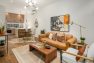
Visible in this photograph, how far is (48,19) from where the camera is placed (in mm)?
6719

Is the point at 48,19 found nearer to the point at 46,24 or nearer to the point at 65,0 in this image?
the point at 46,24

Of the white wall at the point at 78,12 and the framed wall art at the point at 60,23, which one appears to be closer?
the white wall at the point at 78,12

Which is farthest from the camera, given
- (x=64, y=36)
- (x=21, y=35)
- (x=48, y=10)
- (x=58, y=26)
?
(x=21, y=35)

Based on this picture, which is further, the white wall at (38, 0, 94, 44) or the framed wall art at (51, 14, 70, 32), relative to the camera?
the framed wall art at (51, 14, 70, 32)

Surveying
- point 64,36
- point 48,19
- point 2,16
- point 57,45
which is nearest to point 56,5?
point 48,19

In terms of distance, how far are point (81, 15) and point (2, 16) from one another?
490 centimetres

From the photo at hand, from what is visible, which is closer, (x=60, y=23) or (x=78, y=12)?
(x=78, y=12)

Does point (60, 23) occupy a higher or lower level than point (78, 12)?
lower

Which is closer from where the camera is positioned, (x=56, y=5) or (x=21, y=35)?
(x=56, y=5)

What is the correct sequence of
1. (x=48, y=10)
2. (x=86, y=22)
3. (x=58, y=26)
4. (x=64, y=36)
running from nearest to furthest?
(x=86, y=22) → (x=64, y=36) → (x=58, y=26) → (x=48, y=10)

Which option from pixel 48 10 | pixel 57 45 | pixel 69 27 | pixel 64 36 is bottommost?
pixel 57 45

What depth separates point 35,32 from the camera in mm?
8930

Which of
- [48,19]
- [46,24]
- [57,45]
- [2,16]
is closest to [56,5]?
[48,19]

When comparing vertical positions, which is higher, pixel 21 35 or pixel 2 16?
pixel 2 16
